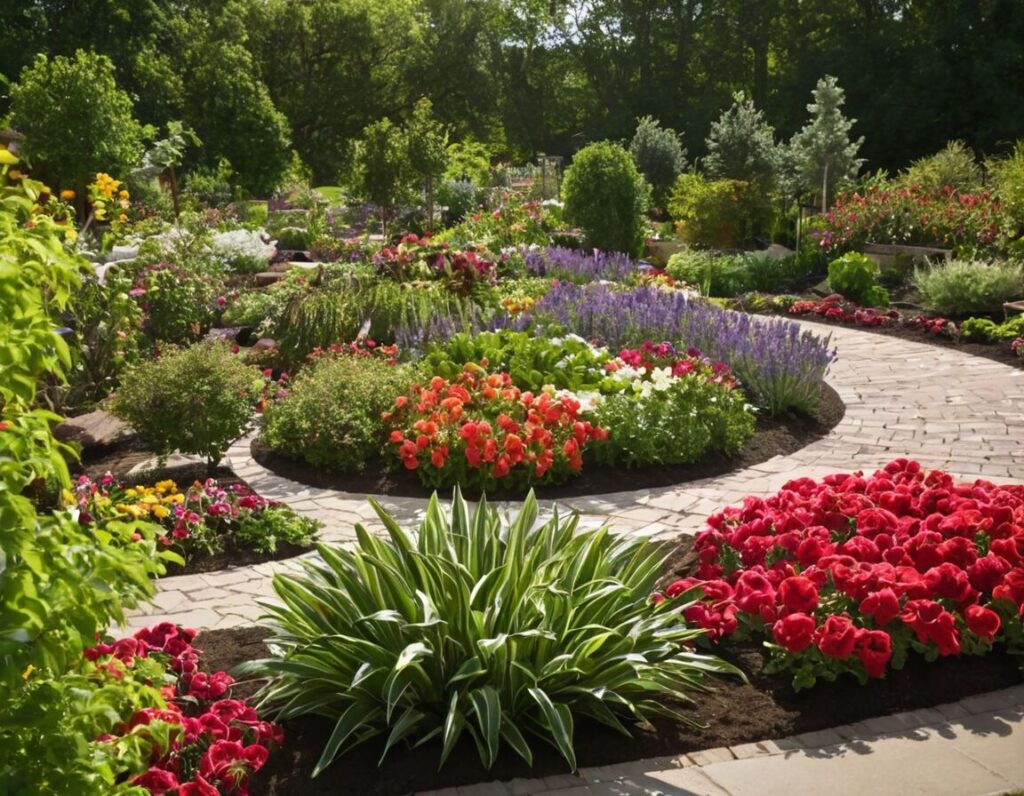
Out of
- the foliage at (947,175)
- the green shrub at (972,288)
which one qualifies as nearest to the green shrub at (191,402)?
the green shrub at (972,288)

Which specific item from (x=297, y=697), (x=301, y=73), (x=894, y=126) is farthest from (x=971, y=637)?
(x=301, y=73)

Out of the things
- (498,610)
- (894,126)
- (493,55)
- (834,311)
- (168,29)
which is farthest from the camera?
(493,55)

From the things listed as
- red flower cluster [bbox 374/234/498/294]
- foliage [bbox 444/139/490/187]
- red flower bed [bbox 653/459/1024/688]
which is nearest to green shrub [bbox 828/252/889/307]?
red flower cluster [bbox 374/234/498/294]

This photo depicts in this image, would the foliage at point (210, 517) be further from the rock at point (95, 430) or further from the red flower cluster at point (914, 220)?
the red flower cluster at point (914, 220)

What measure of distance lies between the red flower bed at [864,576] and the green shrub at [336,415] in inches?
106

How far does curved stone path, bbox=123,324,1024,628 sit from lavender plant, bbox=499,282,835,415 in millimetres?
475

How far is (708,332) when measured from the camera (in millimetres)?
8312

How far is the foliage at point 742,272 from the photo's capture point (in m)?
14.2

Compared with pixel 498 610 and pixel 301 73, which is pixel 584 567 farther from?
pixel 301 73

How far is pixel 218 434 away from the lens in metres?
6.18

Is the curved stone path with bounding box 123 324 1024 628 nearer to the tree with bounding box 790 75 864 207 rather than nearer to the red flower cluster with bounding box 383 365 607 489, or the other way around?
→ the red flower cluster with bounding box 383 365 607 489

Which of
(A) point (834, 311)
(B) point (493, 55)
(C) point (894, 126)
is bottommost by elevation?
(A) point (834, 311)

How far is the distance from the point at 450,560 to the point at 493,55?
114 ft

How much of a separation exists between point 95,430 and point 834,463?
15.6 feet
